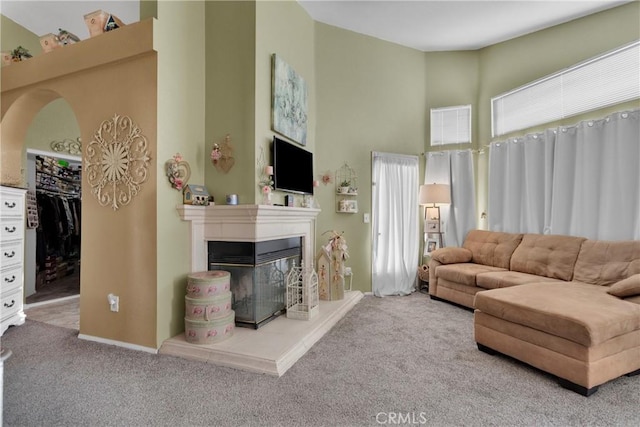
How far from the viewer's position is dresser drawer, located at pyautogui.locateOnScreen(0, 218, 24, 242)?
113 inches

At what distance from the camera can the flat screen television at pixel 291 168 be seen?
10.5ft

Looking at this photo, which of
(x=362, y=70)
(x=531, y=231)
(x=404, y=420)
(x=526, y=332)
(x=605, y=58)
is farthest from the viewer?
(x=362, y=70)

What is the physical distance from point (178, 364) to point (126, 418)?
2.03ft

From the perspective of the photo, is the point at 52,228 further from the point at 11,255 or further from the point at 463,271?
the point at 463,271

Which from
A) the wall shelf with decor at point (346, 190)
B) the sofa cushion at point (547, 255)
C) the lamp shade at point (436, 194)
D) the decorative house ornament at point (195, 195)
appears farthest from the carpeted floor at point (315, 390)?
the lamp shade at point (436, 194)

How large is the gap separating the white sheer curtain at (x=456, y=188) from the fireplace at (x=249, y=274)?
2791mm

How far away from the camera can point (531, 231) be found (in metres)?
3.99

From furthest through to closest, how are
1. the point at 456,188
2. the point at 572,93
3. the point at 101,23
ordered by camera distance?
the point at 456,188 < the point at 572,93 < the point at 101,23

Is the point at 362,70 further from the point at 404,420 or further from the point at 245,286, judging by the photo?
the point at 404,420

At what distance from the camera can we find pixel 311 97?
412 cm

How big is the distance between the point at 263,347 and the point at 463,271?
246 centimetres

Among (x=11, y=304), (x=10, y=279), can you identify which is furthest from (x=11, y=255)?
(x=11, y=304)

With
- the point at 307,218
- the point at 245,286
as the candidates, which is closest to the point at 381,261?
the point at 307,218

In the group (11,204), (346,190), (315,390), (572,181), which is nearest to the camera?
(315,390)
